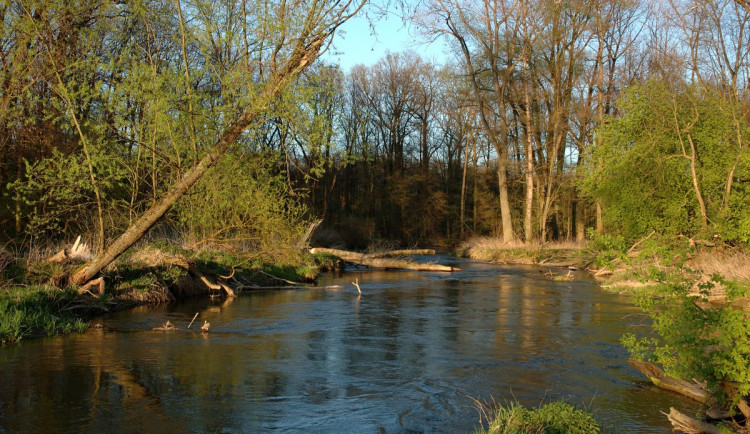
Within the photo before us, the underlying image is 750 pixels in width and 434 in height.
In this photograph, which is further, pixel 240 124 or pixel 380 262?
pixel 380 262

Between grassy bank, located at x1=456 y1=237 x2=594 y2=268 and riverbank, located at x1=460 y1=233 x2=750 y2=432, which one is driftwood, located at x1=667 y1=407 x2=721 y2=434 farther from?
grassy bank, located at x1=456 y1=237 x2=594 y2=268

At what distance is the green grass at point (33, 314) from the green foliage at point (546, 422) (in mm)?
8743

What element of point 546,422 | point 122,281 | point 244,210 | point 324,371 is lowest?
point 324,371

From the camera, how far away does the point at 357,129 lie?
28.6m

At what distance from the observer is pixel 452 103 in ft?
148

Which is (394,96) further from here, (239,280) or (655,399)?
(655,399)

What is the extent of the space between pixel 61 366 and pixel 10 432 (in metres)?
2.69

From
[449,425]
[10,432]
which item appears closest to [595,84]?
[449,425]

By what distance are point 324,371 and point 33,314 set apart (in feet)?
19.4

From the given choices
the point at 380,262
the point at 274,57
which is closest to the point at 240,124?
the point at 274,57

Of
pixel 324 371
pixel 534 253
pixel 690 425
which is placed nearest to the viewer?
pixel 690 425

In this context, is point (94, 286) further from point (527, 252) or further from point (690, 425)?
point (527, 252)

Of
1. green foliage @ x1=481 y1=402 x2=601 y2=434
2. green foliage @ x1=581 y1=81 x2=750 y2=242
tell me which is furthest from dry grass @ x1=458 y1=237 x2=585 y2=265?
green foliage @ x1=481 y1=402 x2=601 y2=434

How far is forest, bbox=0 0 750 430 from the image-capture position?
1049 cm
